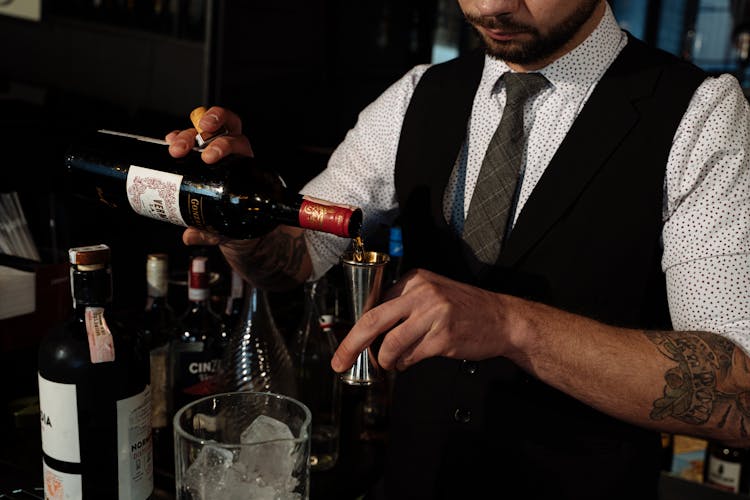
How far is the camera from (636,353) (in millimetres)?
1287

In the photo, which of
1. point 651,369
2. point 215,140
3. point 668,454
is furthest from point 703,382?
point 668,454

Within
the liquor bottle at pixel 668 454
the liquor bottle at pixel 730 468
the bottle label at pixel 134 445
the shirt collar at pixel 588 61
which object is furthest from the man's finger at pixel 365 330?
the liquor bottle at pixel 668 454

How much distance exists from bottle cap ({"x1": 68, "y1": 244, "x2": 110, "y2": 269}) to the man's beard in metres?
0.77

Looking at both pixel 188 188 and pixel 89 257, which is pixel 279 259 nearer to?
pixel 188 188

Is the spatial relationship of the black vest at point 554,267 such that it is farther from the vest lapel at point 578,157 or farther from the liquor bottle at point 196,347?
the liquor bottle at point 196,347

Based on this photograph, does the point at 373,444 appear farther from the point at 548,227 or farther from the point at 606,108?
the point at 606,108

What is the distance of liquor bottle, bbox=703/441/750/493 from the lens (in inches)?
89.9

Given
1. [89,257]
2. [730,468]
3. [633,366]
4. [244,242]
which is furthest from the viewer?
[730,468]

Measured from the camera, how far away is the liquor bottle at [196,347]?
152 centimetres

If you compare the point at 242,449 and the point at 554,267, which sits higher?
the point at 554,267

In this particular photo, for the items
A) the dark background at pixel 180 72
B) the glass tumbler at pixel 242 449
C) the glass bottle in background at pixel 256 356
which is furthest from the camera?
the dark background at pixel 180 72

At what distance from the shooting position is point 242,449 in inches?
36.1

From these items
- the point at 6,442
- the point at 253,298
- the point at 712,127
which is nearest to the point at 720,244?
the point at 712,127

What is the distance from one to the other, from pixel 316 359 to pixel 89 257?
2.35 ft
